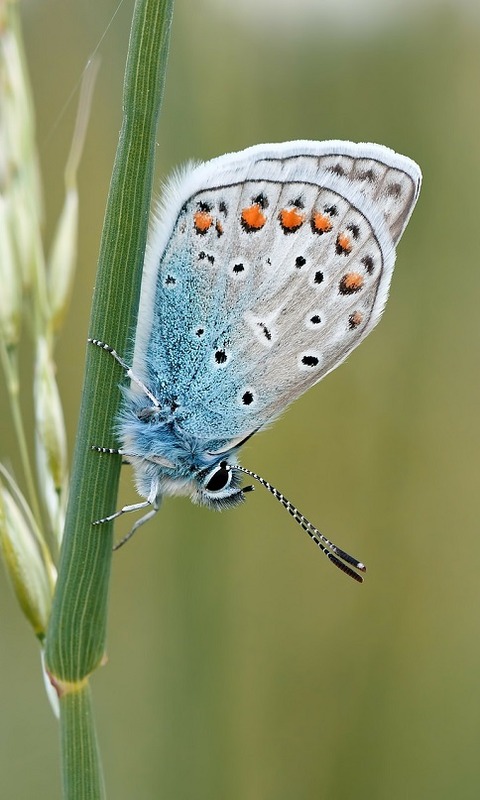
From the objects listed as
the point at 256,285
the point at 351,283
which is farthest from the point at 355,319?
the point at 256,285

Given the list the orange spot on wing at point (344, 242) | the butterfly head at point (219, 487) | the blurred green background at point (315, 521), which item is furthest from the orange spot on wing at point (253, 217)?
the blurred green background at point (315, 521)

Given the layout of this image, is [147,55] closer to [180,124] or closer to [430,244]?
[180,124]

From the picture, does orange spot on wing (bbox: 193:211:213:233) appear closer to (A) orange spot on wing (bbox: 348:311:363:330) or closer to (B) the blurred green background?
(A) orange spot on wing (bbox: 348:311:363:330)

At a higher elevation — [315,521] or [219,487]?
[219,487]

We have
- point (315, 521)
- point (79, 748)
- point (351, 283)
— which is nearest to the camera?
point (79, 748)

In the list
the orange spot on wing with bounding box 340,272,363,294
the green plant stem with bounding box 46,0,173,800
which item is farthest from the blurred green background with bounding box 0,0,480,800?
the green plant stem with bounding box 46,0,173,800

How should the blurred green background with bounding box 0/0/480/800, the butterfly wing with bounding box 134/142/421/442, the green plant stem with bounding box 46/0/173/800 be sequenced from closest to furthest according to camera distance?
the green plant stem with bounding box 46/0/173/800, the butterfly wing with bounding box 134/142/421/442, the blurred green background with bounding box 0/0/480/800

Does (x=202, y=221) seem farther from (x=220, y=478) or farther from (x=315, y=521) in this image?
(x=315, y=521)
